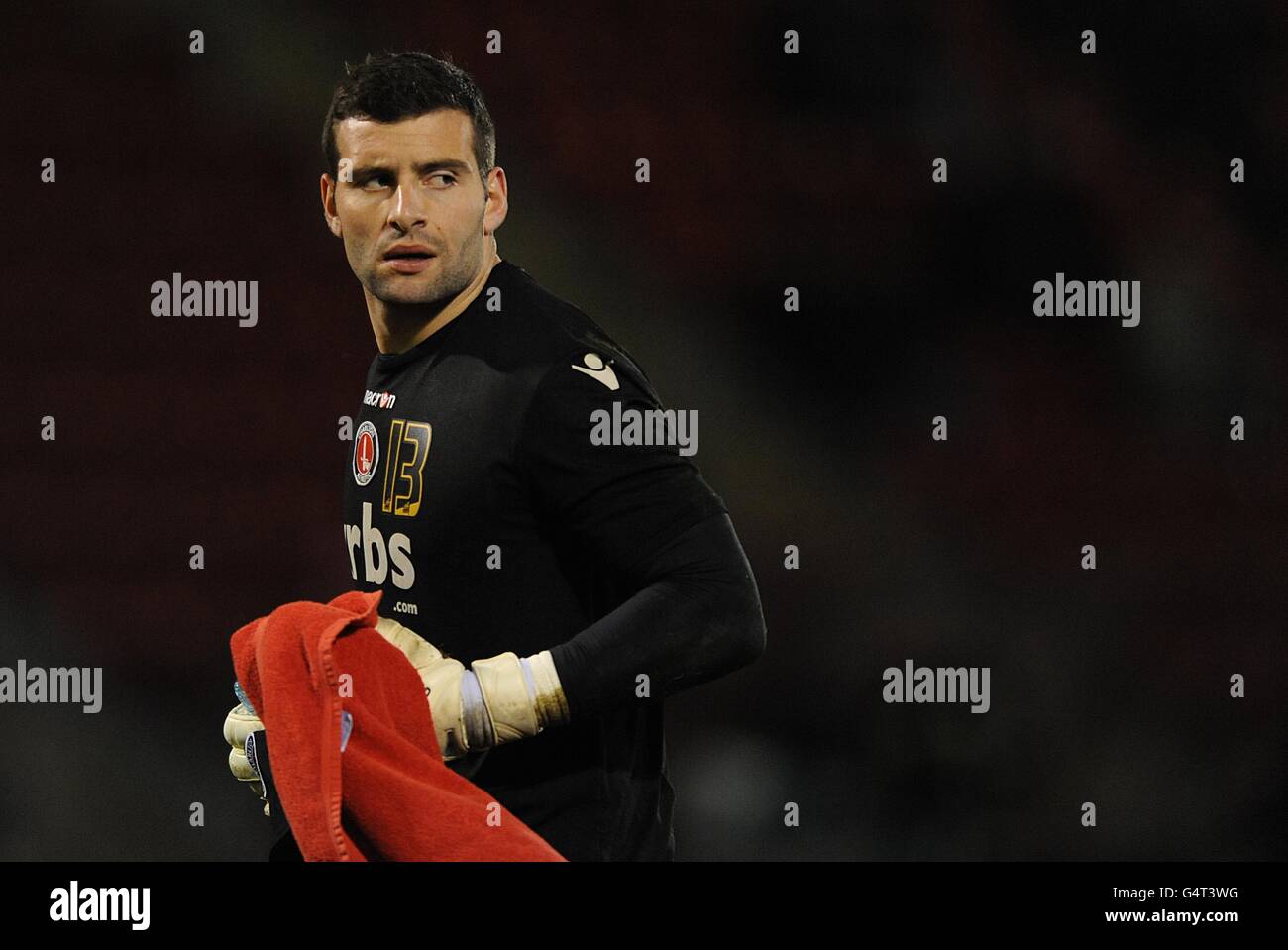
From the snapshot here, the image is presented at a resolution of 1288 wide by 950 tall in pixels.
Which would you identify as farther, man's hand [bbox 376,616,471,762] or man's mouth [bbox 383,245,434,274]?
man's mouth [bbox 383,245,434,274]

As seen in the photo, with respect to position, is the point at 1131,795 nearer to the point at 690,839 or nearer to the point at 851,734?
the point at 851,734

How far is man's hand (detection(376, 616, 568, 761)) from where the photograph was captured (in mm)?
1614

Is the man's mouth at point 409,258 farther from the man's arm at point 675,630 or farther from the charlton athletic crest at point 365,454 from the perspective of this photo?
the man's arm at point 675,630

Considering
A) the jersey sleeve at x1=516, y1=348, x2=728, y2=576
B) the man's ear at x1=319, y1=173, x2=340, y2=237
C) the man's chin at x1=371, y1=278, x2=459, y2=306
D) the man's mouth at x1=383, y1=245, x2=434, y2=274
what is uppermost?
the man's ear at x1=319, y1=173, x2=340, y2=237

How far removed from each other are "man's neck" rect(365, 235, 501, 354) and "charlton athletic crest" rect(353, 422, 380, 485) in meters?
0.11

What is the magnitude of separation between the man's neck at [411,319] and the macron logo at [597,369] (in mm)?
197

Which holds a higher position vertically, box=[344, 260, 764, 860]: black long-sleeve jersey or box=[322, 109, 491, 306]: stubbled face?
box=[322, 109, 491, 306]: stubbled face

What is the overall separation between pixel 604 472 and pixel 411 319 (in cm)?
37

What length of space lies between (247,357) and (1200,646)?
88.5 inches

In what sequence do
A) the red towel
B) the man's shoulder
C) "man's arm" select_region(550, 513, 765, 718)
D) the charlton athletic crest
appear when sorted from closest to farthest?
the red towel, "man's arm" select_region(550, 513, 765, 718), the man's shoulder, the charlton athletic crest

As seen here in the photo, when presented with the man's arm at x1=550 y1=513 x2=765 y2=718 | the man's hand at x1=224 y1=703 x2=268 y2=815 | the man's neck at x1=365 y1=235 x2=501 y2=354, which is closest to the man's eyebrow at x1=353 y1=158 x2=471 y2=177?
the man's neck at x1=365 y1=235 x2=501 y2=354

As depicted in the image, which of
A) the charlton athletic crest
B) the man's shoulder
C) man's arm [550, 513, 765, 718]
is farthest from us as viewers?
the charlton athletic crest

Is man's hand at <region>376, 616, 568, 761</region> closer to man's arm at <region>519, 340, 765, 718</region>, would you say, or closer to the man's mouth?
man's arm at <region>519, 340, 765, 718</region>

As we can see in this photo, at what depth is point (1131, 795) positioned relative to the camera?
3316 mm
